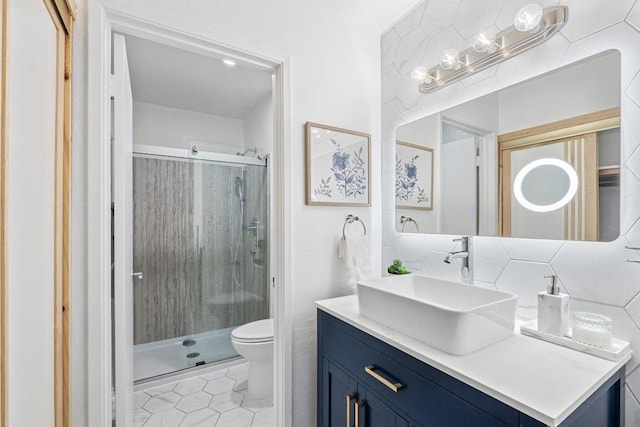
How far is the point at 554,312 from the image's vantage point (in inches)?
35.7

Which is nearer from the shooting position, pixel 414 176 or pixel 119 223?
pixel 119 223

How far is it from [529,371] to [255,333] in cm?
166

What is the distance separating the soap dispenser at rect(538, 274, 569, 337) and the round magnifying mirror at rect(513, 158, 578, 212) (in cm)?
30

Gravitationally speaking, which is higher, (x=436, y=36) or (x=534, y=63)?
(x=436, y=36)

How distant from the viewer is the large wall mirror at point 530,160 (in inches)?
37.0

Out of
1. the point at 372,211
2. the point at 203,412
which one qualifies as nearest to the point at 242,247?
the point at 203,412

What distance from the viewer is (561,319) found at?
90cm

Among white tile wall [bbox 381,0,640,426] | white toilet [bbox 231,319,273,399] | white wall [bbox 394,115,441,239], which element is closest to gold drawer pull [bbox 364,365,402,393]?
white tile wall [bbox 381,0,640,426]

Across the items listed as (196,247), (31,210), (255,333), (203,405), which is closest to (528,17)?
(31,210)

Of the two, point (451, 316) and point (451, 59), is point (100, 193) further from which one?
point (451, 59)

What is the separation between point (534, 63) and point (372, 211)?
3.18 feet

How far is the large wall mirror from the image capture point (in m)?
0.94

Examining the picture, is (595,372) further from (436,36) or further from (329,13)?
(329,13)

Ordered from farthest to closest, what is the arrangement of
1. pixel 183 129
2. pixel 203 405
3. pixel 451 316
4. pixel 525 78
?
pixel 183 129 < pixel 203 405 < pixel 525 78 < pixel 451 316
